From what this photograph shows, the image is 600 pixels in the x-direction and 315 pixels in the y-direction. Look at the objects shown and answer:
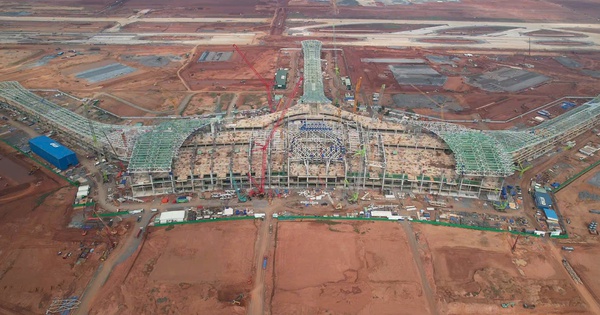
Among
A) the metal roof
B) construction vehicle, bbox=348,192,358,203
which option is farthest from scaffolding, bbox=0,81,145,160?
construction vehicle, bbox=348,192,358,203

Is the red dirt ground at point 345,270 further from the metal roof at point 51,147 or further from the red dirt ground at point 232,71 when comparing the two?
the red dirt ground at point 232,71

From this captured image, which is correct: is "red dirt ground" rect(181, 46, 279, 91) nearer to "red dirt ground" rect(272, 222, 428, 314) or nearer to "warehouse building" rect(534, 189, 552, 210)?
"red dirt ground" rect(272, 222, 428, 314)

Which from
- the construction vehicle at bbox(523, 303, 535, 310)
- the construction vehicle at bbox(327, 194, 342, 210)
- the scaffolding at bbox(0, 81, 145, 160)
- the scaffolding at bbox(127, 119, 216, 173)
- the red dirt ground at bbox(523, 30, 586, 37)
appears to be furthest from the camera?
the red dirt ground at bbox(523, 30, 586, 37)

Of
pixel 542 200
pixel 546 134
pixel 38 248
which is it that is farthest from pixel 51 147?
pixel 546 134

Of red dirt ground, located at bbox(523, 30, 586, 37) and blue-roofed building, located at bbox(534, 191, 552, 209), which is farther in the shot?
red dirt ground, located at bbox(523, 30, 586, 37)

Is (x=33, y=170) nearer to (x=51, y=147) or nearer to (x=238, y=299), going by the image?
(x=51, y=147)

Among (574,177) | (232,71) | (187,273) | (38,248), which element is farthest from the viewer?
(232,71)

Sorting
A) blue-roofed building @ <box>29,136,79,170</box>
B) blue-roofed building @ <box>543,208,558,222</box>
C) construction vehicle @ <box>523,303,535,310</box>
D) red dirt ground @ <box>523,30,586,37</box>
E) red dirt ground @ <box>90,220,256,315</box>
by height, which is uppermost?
red dirt ground @ <box>523,30,586,37</box>
